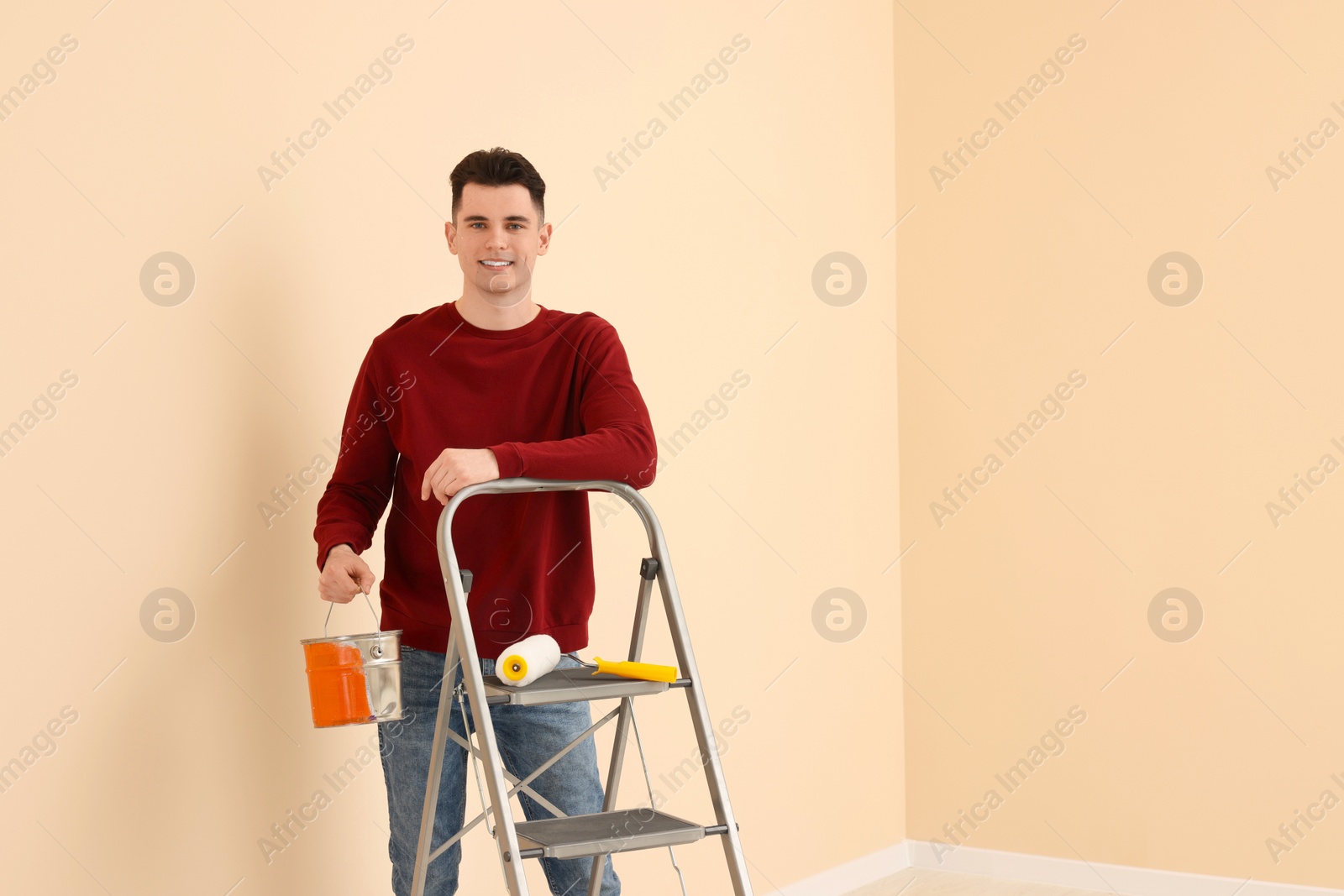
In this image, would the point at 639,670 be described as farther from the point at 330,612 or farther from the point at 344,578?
the point at 330,612

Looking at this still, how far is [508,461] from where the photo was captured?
1.78 meters

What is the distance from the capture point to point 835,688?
12.3 feet


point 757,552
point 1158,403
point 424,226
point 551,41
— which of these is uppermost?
point 551,41

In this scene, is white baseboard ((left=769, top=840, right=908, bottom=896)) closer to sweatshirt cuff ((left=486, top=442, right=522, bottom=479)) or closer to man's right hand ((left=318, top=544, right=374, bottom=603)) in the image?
man's right hand ((left=318, top=544, right=374, bottom=603))

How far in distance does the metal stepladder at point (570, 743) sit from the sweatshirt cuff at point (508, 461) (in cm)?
1

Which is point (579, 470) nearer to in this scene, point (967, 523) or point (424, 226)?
point (424, 226)

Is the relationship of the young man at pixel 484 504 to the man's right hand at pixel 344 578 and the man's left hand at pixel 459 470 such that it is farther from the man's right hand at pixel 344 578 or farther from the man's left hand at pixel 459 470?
the man's left hand at pixel 459 470

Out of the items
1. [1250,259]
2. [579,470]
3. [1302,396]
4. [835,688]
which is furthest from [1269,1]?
[579,470]

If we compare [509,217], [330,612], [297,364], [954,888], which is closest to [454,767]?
[330,612]

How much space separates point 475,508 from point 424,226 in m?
0.79

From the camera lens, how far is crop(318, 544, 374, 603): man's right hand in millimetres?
1965

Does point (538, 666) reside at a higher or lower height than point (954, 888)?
higher

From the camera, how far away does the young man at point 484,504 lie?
201 centimetres

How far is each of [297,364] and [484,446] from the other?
1.65 feet
